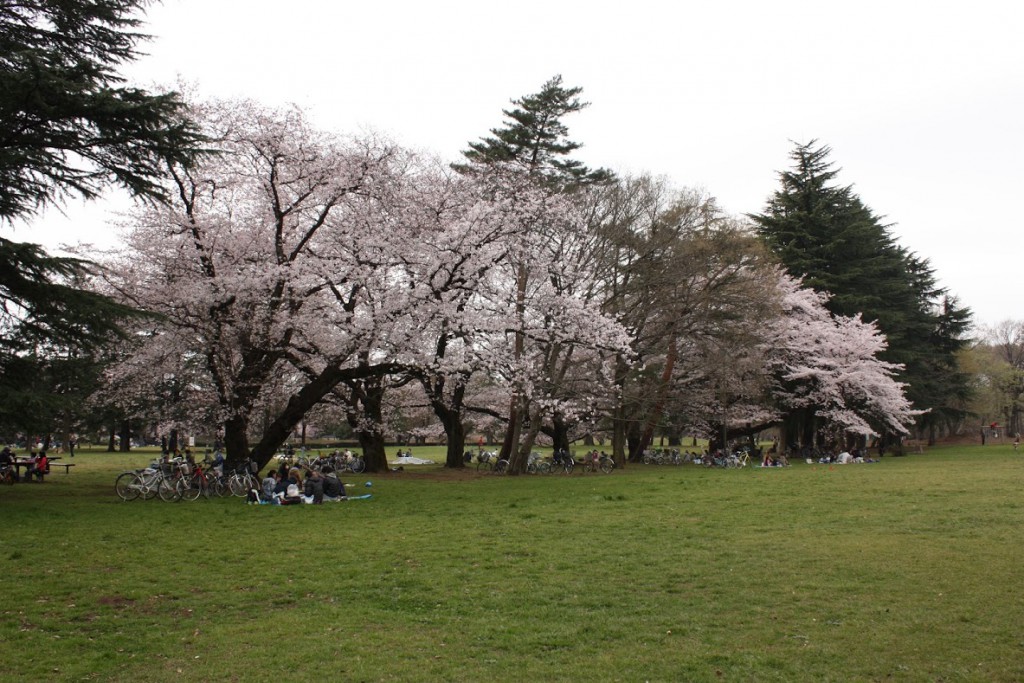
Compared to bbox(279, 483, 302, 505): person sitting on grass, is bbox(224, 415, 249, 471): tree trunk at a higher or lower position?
higher

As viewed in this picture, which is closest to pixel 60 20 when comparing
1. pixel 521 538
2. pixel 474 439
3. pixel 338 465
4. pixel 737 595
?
pixel 521 538

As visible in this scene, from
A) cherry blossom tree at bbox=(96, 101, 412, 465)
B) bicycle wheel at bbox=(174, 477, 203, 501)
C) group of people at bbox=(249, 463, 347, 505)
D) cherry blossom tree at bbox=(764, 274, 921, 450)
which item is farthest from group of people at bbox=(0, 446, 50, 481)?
cherry blossom tree at bbox=(764, 274, 921, 450)

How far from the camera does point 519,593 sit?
8.55 m

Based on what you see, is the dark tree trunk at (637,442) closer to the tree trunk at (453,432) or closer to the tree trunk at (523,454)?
the tree trunk at (453,432)

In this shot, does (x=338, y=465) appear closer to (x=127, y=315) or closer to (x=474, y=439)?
(x=127, y=315)

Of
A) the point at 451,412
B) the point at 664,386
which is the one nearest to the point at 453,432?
the point at 451,412

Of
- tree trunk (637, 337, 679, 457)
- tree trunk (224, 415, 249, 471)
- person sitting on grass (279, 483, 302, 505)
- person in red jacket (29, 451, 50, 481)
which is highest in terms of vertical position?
tree trunk (637, 337, 679, 457)

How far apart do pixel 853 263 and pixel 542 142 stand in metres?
23.9

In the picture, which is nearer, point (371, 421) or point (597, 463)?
point (371, 421)

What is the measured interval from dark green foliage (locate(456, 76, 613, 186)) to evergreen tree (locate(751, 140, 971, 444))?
672 inches

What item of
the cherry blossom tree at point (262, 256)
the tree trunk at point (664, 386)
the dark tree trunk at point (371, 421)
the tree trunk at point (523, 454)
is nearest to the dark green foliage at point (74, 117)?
the cherry blossom tree at point (262, 256)

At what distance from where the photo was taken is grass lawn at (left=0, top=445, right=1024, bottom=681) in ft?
20.4

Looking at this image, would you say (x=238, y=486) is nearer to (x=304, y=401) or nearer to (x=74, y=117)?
(x=304, y=401)

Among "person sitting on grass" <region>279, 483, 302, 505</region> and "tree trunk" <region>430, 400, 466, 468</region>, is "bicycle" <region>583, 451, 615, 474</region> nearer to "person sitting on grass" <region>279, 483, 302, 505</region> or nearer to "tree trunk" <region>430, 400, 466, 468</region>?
"tree trunk" <region>430, 400, 466, 468</region>
